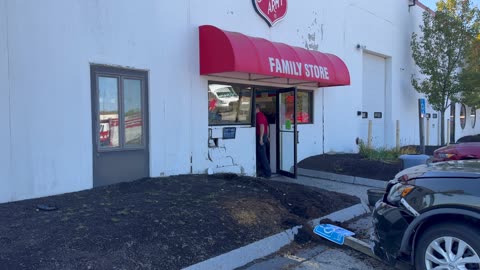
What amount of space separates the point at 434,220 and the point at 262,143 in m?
6.83

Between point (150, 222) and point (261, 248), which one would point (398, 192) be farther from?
point (150, 222)

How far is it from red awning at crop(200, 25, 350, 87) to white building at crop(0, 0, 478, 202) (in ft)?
0.13

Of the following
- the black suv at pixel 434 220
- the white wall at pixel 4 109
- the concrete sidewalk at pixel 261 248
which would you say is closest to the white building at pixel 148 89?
the white wall at pixel 4 109

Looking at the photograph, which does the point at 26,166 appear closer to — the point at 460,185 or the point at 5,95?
the point at 5,95

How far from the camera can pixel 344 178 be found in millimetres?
11008

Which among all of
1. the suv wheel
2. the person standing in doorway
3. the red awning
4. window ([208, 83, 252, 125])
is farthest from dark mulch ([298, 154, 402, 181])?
the suv wheel

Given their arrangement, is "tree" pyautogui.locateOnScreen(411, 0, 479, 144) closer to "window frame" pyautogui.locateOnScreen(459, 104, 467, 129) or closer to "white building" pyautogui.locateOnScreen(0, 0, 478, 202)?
"white building" pyautogui.locateOnScreen(0, 0, 478, 202)

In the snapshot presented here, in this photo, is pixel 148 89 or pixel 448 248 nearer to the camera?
pixel 448 248

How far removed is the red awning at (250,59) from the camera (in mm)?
8484

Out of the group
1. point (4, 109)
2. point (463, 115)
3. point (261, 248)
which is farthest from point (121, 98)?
point (463, 115)

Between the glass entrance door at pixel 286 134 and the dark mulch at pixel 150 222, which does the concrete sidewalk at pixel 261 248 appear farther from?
the glass entrance door at pixel 286 134

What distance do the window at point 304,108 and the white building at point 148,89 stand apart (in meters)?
0.03

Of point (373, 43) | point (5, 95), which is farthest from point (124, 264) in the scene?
point (373, 43)

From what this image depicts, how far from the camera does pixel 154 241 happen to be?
4.86 metres
